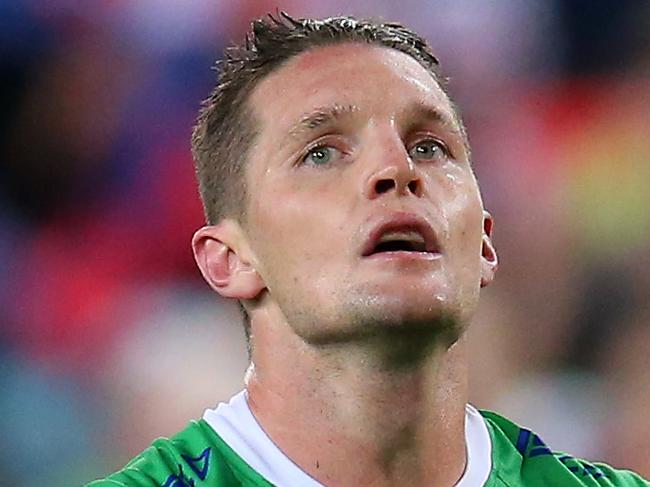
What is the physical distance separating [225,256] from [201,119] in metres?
0.33

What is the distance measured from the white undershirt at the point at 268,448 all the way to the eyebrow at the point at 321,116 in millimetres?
473

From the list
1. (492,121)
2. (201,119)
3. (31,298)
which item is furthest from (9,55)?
(492,121)

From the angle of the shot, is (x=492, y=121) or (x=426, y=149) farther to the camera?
(x=492, y=121)

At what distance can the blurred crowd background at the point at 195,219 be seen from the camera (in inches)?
110

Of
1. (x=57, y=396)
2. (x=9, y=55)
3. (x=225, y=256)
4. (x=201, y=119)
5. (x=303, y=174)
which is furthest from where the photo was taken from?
(x=9, y=55)

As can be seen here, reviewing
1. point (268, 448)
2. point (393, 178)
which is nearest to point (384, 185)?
point (393, 178)

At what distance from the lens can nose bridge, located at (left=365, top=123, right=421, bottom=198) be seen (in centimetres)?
170

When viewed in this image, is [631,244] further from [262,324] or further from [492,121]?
[262,324]

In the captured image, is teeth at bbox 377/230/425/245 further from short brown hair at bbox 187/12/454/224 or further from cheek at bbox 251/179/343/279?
short brown hair at bbox 187/12/454/224

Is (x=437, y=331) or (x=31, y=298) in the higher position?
(x=31, y=298)

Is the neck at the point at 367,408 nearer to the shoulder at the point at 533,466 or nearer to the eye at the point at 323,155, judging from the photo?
the shoulder at the point at 533,466

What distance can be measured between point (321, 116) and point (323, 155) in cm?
7

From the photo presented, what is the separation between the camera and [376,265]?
5.41ft

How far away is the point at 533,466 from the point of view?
6.37 feet
